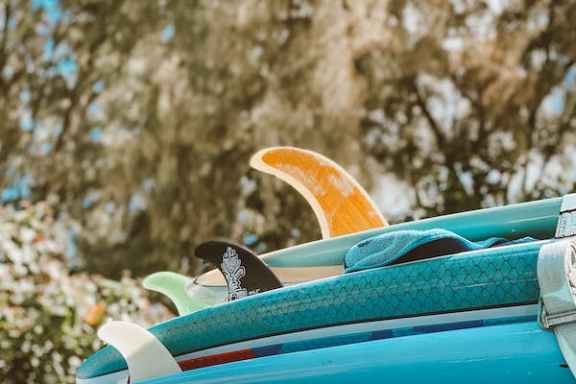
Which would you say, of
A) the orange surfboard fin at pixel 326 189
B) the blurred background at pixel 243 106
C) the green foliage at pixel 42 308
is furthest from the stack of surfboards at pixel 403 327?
the blurred background at pixel 243 106

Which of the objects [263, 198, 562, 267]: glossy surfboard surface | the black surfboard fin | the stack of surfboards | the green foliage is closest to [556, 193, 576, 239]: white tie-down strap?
the stack of surfboards

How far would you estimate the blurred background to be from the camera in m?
6.53

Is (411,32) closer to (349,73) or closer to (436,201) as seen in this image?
(349,73)

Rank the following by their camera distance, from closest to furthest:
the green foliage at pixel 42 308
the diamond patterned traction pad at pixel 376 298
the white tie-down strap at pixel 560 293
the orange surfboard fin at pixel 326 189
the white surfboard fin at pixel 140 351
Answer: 1. the white tie-down strap at pixel 560 293
2. the diamond patterned traction pad at pixel 376 298
3. the white surfboard fin at pixel 140 351
4. the orange surfboard fin at pixel 326 189
5. the green foliage at pixel 42 308

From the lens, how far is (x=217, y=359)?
56.5 inches

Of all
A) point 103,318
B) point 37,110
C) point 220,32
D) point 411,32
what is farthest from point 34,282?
point 37,110

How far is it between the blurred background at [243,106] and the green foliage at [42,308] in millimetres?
2223

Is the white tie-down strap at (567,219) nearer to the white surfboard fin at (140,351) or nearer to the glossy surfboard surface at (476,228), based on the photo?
the glossy surfboard surface at (476,228)

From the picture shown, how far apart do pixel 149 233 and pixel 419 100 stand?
2.90 m

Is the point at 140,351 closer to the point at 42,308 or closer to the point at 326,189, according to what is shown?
the point at 326,189

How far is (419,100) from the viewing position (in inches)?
312

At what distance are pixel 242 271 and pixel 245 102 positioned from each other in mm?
5164

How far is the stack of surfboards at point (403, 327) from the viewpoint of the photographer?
107 centimetres

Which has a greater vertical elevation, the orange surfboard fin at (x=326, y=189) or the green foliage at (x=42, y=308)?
the orange surfboard fin at (x=326, y=189)
